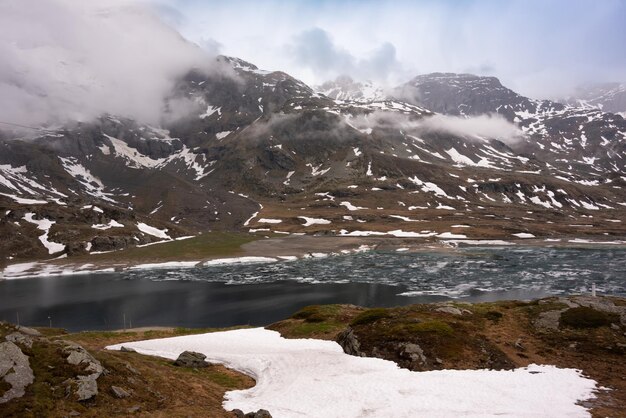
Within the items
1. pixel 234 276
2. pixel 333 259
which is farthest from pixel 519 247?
pixel 234 276

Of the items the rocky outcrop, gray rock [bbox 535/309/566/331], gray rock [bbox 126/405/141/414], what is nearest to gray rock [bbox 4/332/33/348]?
gray rock [bbox 126/405/141/414]

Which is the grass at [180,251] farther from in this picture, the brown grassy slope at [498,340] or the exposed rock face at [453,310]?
the brown grassy slope at [498,340]

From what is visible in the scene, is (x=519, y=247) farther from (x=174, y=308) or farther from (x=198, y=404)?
(x=198, y=404)

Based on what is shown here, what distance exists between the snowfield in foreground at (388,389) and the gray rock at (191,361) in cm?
190

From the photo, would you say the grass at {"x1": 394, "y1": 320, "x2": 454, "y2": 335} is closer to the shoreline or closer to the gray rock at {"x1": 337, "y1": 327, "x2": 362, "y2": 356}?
the gray rock at {"x1": 337, "y1": 327, "x2": 362, "y2": 356}

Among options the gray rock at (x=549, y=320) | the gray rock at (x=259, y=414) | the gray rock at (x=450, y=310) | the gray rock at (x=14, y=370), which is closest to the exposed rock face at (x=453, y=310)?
the gray rock at (x=450, y=310)

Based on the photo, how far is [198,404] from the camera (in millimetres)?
21453

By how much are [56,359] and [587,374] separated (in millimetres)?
29220

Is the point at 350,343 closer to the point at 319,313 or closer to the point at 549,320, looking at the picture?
the point at 319,313

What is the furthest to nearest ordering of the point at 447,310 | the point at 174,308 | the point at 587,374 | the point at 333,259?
the point at 333,259 → the point at 174,308 → the point at 447,310 → the point at 587,374

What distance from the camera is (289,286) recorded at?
10500cm

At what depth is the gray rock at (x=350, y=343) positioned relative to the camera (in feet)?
103

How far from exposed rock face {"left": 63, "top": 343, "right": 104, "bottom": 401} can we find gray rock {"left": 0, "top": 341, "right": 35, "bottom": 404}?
1683 millimetres

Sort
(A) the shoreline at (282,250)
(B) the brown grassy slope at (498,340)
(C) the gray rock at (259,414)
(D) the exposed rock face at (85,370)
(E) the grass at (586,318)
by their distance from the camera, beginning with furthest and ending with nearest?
(A) the shoreline at (282,250) → (E) the grass at (586,318) → (B) the brown grassy slope at (498,340) → (C) the gray rock at (259,414) → (D) the exposed rock face at (85,370)
